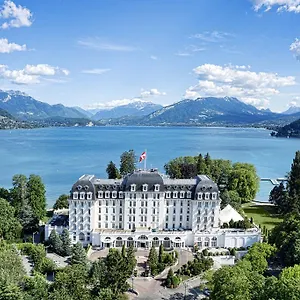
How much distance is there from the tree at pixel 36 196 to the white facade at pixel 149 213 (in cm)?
1088

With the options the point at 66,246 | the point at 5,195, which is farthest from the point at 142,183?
the point at 5,195

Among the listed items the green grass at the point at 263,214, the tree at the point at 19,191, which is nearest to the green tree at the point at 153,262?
the green grass at the point at 263,214

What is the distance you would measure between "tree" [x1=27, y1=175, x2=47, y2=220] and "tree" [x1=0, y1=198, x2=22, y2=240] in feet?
21.9

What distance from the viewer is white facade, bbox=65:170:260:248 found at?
161ft

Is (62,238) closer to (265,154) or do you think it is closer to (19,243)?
(19,243)

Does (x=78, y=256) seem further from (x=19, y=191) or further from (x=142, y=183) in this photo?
(x=19, y=191)

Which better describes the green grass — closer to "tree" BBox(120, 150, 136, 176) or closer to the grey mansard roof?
the grey mansard roof

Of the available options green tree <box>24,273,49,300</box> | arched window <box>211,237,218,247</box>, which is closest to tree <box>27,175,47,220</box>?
green tree <box>24,273,49,300</box>

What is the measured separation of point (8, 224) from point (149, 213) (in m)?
18.1

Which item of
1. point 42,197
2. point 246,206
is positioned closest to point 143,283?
point 42,197

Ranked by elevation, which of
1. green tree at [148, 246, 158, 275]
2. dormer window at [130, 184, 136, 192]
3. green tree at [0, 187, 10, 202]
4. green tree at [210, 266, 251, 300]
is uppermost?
dormer window at [130, 184, 136, 192]

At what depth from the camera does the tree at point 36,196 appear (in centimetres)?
5759

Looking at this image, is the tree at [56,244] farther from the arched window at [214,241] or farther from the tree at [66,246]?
the arched window at [214,241]

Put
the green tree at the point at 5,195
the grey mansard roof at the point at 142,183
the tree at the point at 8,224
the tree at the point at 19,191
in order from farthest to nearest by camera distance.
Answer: the green tree at the point at 5,195 < the tree at the point at 19,191 < the grey mansard roof at the point at 142,183 < the tree at the point at 8,224
